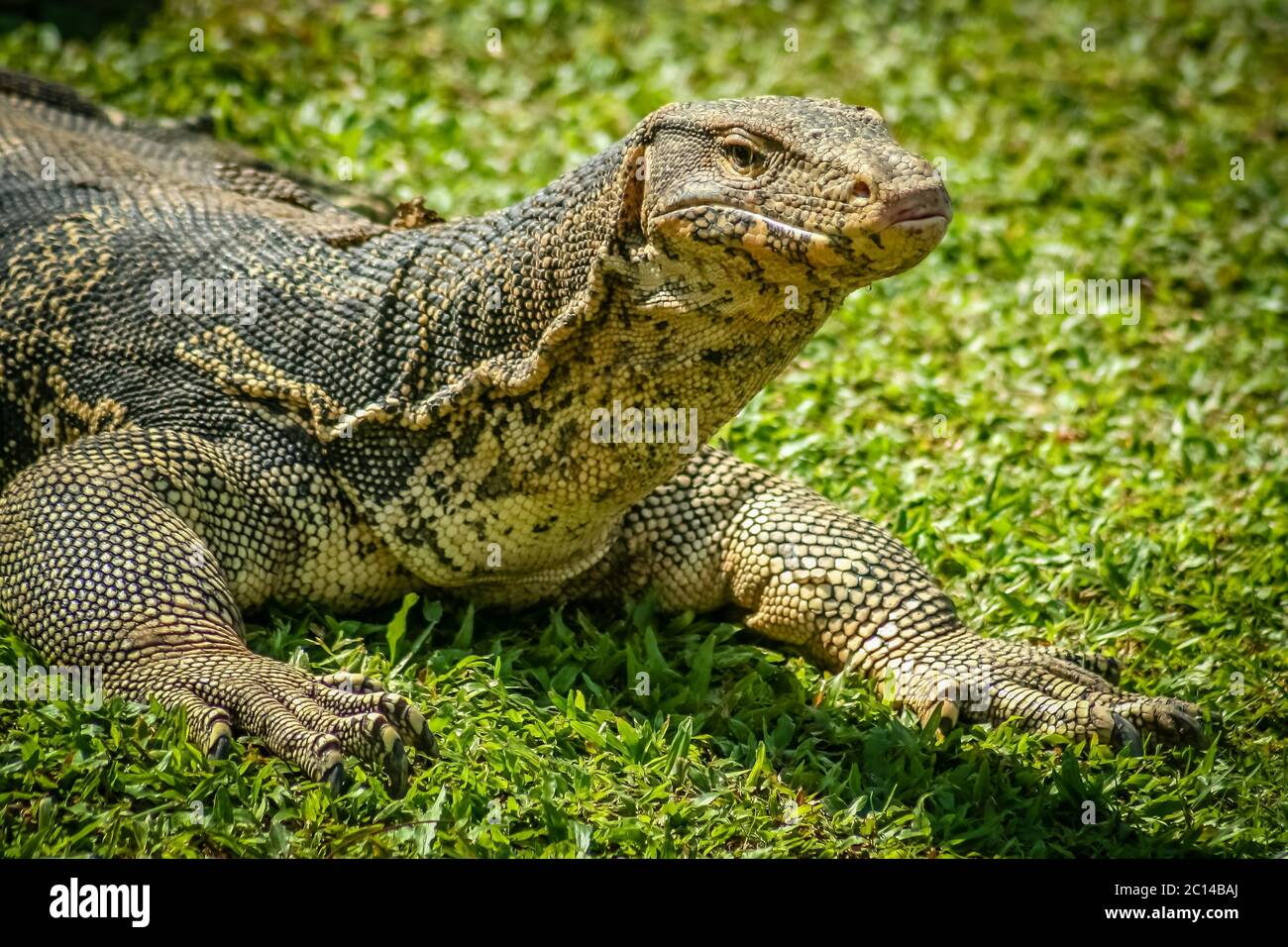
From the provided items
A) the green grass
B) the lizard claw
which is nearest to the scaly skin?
the lizard claw

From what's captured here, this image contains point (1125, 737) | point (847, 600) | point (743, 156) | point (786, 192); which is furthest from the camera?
point (847, 600)

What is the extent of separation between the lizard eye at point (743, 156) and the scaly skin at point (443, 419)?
2cm

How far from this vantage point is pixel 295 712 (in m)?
5.00

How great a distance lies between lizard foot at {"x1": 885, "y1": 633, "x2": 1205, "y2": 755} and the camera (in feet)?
19.0

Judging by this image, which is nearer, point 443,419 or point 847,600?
point 443,419

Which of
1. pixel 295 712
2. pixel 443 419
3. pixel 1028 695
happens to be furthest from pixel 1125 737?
pixel 295 712

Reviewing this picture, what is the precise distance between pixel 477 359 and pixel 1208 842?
3171mm

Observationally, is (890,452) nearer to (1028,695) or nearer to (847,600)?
(847,600)

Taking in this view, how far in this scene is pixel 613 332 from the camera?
531cm

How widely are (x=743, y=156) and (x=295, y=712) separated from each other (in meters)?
2.37

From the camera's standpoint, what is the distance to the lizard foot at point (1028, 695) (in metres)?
5.78

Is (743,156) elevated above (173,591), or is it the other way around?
(743,156)
